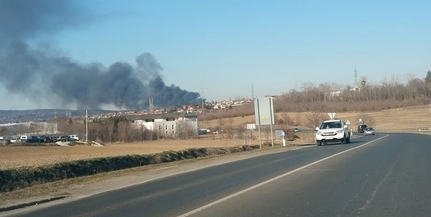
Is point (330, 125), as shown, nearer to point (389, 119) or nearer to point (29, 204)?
point (29, 204)

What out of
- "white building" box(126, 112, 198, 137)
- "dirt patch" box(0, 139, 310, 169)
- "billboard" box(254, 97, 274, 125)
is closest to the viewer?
"dirt patch" box(0, 139, 310, 169)

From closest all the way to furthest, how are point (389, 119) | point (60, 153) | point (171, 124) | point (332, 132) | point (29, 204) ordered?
1. point (29, 204)
2. point (332, 132)
3. point (60, 153)
4. point (171, 124)
5. point (389, 119)

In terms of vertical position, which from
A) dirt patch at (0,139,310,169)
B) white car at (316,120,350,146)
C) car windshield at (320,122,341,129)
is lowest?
dirt patch at (0,139,310,169)

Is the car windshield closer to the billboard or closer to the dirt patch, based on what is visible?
the billboard

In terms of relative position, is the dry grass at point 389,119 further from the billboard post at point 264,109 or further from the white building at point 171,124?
the billboard post at point 264,109

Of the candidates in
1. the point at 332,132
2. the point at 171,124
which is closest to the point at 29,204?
the point at 332,132

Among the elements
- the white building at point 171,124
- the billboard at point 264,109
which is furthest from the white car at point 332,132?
the white building at point 171,124

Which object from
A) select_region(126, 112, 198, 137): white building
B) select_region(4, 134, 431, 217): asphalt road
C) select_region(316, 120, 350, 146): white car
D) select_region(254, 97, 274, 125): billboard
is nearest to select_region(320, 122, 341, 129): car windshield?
select_region(316, 120, 350, 146): white car

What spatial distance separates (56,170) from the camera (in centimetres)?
2734

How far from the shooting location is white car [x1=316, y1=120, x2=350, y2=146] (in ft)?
155

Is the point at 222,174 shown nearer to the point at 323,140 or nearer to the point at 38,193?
the point at 38,193

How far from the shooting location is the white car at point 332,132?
47.3m

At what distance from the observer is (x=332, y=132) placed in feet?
156

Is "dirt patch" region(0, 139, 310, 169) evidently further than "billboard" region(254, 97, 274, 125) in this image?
No
